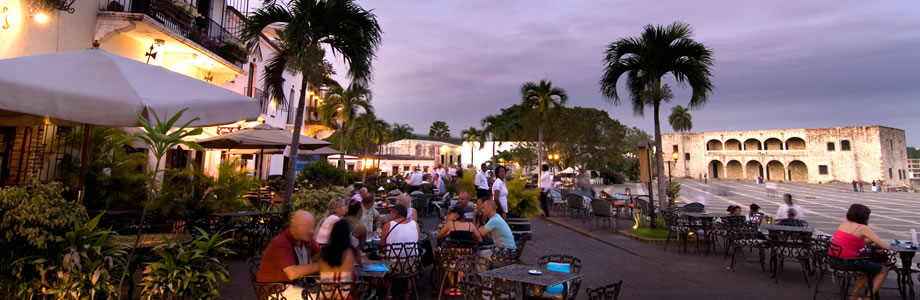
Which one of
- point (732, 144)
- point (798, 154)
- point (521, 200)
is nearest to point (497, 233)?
point (521, 200)

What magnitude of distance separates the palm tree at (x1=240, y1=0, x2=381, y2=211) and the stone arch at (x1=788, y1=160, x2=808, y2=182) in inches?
2647

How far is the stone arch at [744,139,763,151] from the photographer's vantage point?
189 feet

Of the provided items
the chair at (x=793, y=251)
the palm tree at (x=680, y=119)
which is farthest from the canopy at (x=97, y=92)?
the palm tree at (x=680, y=119)

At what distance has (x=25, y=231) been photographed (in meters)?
2.85

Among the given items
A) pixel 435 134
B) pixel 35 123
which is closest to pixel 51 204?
pixel 35 123

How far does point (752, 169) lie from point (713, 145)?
235 inches

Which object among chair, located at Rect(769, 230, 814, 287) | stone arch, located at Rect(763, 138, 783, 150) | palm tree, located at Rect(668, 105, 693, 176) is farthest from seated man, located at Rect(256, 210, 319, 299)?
stone arch, located at Rect(763, 138, 783, 150)

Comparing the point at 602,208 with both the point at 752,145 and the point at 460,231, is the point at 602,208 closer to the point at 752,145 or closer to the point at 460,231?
the point at 460,231

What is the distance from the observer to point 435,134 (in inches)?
2884

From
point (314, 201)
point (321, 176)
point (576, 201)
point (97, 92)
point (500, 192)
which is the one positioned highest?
point (97, 92)

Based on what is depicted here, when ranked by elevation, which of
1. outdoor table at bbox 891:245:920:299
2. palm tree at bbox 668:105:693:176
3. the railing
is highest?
palm tree at bbox 668:105:693:176

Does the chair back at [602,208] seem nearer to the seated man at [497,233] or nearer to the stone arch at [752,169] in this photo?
the seated man at [497,233]

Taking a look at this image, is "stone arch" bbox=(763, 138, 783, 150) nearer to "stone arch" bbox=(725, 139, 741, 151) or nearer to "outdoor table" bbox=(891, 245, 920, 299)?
"stone arch" bbox=(725, 139, 741, 151)

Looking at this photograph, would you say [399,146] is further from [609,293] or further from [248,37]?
[609,293]
